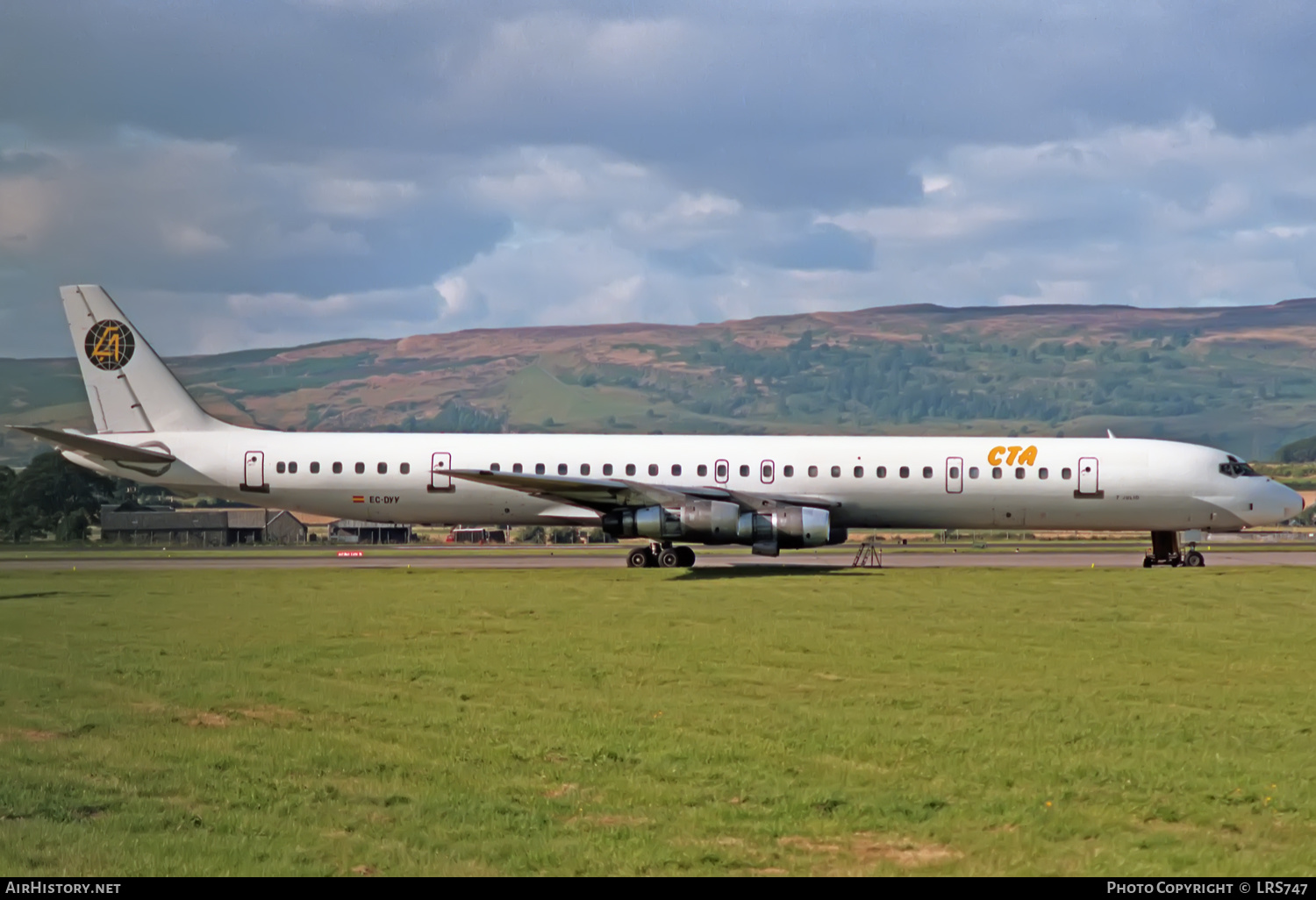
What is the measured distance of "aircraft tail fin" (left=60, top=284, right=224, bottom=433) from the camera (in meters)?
40.7

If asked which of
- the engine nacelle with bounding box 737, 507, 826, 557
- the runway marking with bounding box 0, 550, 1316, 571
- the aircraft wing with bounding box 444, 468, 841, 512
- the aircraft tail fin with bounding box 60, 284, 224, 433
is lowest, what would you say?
the runway marking with bounding box 0, 550, 1316, 571

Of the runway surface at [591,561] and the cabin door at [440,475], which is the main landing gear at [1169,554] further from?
the cabin door at [440,475]

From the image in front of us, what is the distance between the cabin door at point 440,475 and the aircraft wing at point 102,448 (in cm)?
810

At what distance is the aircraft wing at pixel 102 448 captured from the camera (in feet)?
122

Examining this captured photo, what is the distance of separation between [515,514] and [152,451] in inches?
445

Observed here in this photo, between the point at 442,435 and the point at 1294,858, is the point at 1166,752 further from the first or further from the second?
the point at 442,435

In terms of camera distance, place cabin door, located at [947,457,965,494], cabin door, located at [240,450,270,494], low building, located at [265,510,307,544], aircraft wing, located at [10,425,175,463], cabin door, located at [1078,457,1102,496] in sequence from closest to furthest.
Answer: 1. aircraft wing, located at [10,425,175,463]
2. cabin door, located at [947,457,965,494]
3. cabin door, located at [1078,457,1102,496]
4. cabin door, located at [240,450,270,494]
5. low building, located at [265,510,307,544]

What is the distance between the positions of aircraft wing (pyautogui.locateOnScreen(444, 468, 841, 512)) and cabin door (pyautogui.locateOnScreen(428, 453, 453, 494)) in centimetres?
→ 67

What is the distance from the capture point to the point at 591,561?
44906 mm

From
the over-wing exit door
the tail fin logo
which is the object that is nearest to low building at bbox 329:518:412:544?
the tail fin logo

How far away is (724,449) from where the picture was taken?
3931 cm

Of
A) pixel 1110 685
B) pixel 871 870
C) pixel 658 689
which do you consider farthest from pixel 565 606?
pixel 871 870

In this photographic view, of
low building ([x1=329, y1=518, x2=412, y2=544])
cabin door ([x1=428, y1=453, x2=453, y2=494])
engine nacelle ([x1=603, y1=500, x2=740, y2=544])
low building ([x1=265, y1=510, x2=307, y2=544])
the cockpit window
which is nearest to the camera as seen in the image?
engine nacelle ([x1=603, y1=500, x2=740, y2=544])

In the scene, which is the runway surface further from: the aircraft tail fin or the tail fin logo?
the tail fin logo
